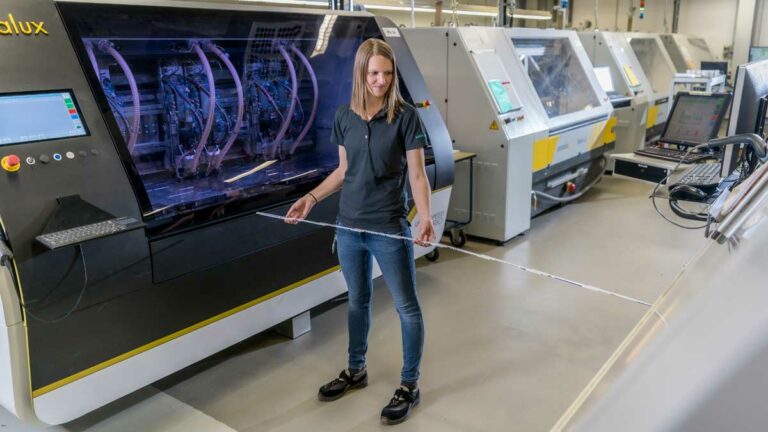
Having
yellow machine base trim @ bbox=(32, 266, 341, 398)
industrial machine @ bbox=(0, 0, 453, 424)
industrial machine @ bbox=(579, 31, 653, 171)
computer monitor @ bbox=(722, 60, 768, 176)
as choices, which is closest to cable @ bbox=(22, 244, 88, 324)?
industrial machine @ bbox=(0, 0, 453, 424)

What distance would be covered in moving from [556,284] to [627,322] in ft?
1.79

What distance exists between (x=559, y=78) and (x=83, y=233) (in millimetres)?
4590

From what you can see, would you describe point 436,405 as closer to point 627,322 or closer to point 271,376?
point 271,376

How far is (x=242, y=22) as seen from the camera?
2434mm

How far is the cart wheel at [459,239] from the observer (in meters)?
4.18

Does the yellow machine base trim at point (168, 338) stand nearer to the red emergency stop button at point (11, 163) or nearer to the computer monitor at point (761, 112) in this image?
the red emergency stop button at point (11, 163)

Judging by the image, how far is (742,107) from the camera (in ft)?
7.79

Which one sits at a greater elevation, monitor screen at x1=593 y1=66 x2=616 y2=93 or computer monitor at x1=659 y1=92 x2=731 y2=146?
monitor screen at x1=593 y1=66 x2=616 y2=93

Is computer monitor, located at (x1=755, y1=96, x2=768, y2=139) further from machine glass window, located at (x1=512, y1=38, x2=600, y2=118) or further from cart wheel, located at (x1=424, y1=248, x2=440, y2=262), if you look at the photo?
machine glass window, located at (x1=512, y1=38, x2=600, y2=118)

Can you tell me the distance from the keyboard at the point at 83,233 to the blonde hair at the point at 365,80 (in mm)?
832

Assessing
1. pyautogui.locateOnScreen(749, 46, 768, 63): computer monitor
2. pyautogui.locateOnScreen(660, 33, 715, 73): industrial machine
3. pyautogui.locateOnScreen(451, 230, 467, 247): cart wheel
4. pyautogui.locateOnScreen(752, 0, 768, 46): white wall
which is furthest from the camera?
pyautogui.locateOnScreen(752, 0, 768, 46): white wall

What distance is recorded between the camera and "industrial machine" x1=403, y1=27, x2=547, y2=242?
400cm

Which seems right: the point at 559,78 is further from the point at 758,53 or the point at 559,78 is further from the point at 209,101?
the point at 758,53

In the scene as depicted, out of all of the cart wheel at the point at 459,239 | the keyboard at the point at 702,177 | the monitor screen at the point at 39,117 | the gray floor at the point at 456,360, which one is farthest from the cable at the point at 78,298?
the cart wheel at the point at 459,239
